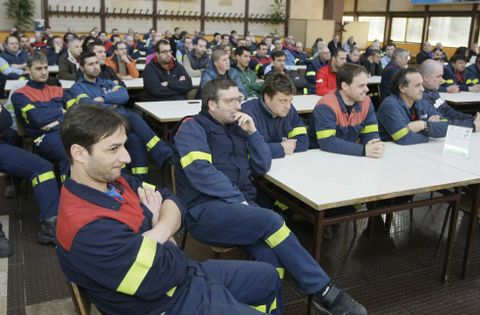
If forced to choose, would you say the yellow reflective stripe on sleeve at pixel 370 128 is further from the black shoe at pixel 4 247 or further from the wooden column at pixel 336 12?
the wooden column at pixel 336 12

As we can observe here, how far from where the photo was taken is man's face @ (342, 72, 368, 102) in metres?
3.27

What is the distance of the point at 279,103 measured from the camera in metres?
3.06

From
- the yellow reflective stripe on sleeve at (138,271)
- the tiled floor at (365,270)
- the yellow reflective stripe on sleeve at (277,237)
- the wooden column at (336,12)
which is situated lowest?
the tiled floor at (365,270)

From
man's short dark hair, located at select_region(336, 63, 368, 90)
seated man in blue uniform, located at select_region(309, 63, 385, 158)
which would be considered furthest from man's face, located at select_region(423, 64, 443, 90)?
man's short dark hair, located at select_region(336, 63, 368, 90)

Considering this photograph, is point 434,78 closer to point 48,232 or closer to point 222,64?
point 222,64

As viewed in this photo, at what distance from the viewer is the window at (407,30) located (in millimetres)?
16734

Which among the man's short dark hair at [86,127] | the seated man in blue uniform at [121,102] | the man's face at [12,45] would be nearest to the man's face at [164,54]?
the seated man in blue uniform at [121,102]

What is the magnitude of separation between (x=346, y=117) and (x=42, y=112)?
8.14 feet

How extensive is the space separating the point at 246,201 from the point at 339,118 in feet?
3.61

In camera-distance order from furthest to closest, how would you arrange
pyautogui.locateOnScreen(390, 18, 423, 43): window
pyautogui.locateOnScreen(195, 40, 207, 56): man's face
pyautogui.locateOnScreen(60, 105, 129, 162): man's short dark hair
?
pyautogui.locateOnScreen(390, 18, 423, 43): window < pyautogui.locateOnScreen(195, 40, 207, 56): man's face < pyautogui.locateOnScreen(60, 105, 129, 162): man's short dark hair

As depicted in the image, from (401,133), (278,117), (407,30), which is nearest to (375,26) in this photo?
(407,30)

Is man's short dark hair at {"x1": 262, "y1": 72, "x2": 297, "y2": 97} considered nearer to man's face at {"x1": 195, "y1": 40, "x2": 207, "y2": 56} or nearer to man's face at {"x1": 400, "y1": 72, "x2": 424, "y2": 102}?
man's face at {"x1": 400, "y1": 72, "x2": 424, "y2": 102}

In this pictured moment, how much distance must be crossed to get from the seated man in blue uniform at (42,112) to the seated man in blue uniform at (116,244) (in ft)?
6.98

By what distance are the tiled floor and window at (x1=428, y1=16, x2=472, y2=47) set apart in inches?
518
